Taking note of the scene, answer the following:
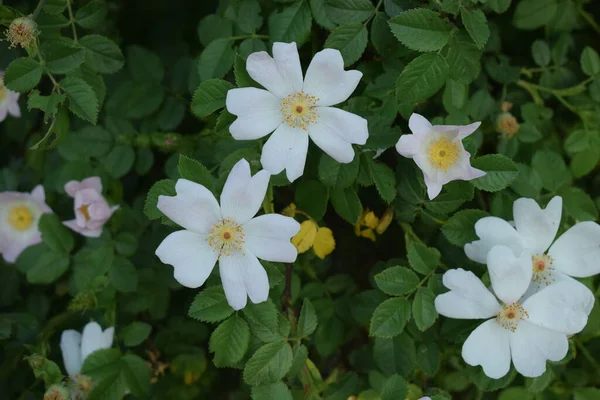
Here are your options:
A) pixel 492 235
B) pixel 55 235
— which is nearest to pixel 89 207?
pixel 55 235

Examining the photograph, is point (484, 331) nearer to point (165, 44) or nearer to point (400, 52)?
point (400, 52)

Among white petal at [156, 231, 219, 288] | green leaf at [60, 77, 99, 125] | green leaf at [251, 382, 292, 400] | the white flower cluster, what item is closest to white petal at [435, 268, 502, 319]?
the white flower cluster

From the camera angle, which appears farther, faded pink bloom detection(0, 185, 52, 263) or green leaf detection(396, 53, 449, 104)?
faded pink bloom detection(0, 185, 52, 263)

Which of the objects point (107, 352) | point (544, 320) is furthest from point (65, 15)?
point (544, 320)

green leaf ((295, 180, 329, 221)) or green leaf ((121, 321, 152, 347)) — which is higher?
green leaf ((295, 180, 329, 221))

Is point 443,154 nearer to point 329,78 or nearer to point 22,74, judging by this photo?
point 329,78

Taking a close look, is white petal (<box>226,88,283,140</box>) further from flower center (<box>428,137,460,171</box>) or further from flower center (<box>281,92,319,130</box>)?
flower center (<box>428,137,460,171</box>)
